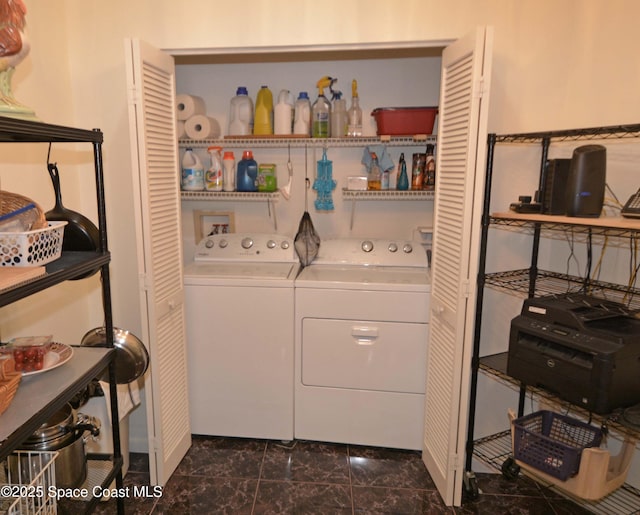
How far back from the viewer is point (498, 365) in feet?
6.85

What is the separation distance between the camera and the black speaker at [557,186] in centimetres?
178

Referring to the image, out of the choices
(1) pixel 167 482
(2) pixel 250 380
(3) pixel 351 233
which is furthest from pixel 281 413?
(3) pixel 351 233

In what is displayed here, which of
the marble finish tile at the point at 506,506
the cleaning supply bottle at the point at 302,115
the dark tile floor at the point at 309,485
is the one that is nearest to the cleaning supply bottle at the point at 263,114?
the cleaning supply bottle at the point at 302,115

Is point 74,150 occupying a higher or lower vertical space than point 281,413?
higher

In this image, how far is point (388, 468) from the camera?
2391 millimetres

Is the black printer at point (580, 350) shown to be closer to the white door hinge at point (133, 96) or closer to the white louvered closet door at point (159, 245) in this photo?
the white louvered closet door at point (159, 245)

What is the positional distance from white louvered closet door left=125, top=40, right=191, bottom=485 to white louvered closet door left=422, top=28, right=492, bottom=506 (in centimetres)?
127

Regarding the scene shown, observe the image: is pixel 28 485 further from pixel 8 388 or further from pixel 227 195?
pixel 227 195

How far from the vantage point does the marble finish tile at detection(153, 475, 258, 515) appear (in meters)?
2.09

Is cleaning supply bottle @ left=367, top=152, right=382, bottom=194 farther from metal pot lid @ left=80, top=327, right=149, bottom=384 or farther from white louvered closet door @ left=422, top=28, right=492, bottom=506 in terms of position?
metal pot lid @ left=80, top=327, right=149, bottom=384

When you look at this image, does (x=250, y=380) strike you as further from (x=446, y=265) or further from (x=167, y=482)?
(x=446, y=265)

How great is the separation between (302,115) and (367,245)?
0.84 metres

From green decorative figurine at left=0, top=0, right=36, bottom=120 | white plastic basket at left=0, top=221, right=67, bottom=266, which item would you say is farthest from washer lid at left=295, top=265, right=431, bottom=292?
green decorative figurine at left=0, top=0, right=36, bottom=120

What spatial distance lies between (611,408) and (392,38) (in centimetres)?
169
